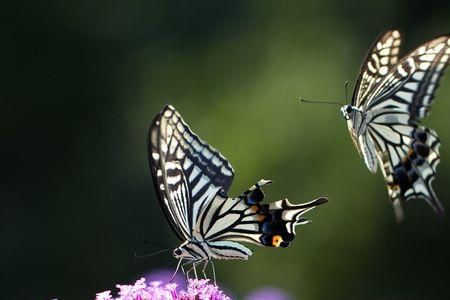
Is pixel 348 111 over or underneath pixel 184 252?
over

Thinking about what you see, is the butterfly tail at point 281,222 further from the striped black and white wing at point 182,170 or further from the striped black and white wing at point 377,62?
the striped black and white wing at point 377,62

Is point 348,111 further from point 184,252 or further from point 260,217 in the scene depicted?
point 184,252

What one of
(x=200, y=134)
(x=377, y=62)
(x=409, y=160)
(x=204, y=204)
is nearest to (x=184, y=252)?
(x=204, y=204)

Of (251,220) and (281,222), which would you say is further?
(251,220)

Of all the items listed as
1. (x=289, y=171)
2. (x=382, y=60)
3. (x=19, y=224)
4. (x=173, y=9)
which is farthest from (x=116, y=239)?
(x=382, y=60)

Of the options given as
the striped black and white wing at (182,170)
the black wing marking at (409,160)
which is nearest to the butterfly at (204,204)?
the striped black and white wing at (182,170)

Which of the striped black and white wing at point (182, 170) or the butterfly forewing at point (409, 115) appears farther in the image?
the butterfly forewing at point (409, 115)
